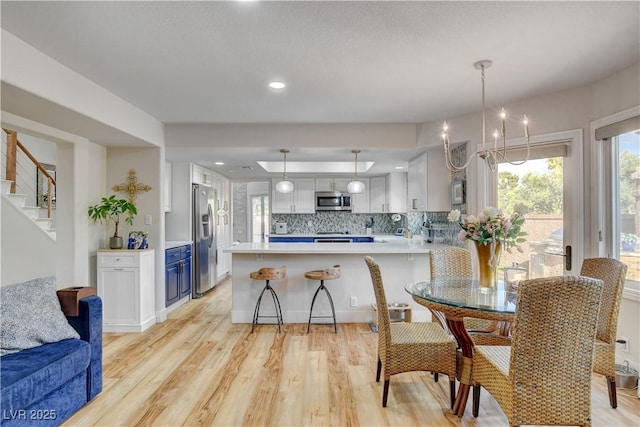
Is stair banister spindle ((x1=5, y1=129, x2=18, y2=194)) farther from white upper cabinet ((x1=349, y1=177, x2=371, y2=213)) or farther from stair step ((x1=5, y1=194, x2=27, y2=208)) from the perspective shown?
white upper cabinet ((x1=349, y1=177, x2=371, y2=213))

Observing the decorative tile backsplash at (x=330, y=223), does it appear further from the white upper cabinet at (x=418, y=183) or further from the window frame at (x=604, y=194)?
the window frame at (x=604, y=194)

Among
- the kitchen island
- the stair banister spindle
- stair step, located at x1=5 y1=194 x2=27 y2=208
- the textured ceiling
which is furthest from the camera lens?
the stair banister spindle

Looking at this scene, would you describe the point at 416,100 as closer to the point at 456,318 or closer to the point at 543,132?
the point at 543,132

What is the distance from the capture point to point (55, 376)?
6.86 ft

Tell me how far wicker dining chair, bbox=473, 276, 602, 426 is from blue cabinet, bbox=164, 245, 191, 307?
4085mm

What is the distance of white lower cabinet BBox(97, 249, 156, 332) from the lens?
402cm

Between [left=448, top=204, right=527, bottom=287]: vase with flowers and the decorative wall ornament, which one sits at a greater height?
the decorative wall ornament

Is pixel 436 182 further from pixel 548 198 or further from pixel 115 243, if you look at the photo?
pixel 115 243

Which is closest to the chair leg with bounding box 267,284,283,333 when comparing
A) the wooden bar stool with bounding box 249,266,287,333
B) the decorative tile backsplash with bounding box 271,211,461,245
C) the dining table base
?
the wooden bar stool with bounding box 249,266,287,333

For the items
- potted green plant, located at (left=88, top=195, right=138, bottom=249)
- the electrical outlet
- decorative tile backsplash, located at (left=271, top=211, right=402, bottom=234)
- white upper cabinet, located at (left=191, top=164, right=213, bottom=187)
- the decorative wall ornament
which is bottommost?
the electrical outlet

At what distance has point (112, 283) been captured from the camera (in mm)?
4039

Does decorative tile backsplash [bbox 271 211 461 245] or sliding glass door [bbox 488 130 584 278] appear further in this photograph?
decorative tile backsplash [bbox 271 211 461 245]

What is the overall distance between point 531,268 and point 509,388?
7.60ft

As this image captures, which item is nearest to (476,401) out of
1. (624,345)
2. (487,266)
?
(487,266)
